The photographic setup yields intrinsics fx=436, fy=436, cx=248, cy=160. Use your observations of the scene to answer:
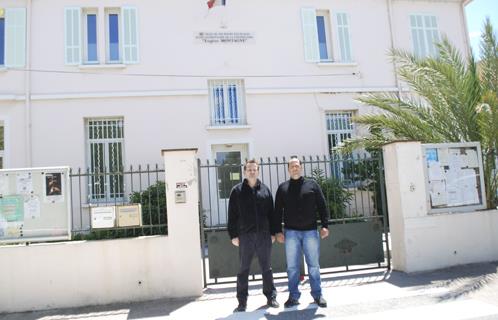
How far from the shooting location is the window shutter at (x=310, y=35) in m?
12.8

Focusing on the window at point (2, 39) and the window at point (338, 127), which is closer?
the window at point (2, 39)

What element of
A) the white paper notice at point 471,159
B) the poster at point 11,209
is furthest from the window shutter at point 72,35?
the white paper notice at point 471,159

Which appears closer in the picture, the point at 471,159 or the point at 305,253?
the point at 305,253

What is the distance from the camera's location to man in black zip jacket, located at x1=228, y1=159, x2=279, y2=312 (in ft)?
17.1

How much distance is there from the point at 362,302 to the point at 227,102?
8.12m

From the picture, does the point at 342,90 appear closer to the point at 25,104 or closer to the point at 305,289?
the point at 305,289

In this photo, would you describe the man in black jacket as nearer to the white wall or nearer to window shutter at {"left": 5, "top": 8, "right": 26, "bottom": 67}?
the white wall

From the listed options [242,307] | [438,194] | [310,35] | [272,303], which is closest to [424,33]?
[310,35]

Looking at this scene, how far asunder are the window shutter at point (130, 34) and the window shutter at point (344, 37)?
19.6 feet

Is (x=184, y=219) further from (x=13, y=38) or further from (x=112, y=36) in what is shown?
(x=13, y=38)

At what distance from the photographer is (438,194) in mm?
7055

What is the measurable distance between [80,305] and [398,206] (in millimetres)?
4903

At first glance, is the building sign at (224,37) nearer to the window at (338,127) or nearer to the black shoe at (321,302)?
the window at (338,127)

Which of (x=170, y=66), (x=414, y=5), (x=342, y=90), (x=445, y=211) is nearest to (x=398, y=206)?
(x=445, y=211)
